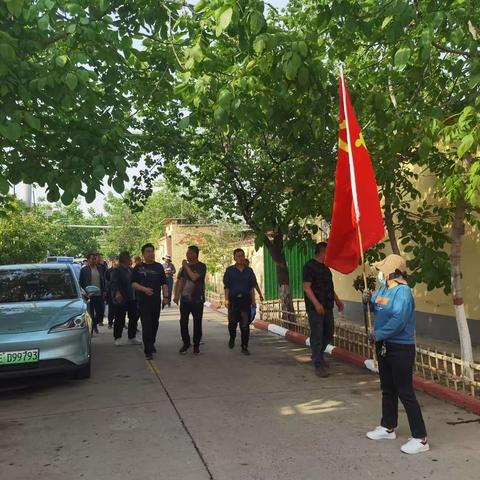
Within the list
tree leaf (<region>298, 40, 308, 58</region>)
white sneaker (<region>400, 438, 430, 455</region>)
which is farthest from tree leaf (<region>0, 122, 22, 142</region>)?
white sneaker (<region>400, 438, 430, 455</region>)

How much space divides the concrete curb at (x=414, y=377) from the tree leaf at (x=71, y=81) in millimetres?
4917

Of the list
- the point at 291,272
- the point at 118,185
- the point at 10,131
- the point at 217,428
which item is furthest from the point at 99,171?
the point at 291,272

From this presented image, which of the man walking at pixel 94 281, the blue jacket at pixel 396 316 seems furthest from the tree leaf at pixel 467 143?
the man walking at pixel 94 281

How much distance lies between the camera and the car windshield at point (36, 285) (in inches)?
304

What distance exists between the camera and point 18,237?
25.1m

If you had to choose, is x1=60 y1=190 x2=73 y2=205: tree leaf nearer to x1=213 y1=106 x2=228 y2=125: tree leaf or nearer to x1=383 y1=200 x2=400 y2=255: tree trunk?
x1=213 y1=106 x2=228 y2=125: tree leaf

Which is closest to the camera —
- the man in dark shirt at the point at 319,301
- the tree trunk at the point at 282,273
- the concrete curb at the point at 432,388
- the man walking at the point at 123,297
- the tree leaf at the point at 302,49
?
the tree leaf at the point at 302,49

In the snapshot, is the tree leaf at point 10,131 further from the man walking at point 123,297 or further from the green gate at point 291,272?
the green gate at point 291,272

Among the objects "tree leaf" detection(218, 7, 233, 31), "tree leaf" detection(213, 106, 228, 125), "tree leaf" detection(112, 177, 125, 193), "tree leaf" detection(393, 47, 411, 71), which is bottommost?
"tree leaf" detection(112, 177, 125, 193)

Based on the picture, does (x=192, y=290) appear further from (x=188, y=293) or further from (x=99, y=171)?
(x=99, y=171)

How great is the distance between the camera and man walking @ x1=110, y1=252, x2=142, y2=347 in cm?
1038

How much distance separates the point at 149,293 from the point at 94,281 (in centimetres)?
381

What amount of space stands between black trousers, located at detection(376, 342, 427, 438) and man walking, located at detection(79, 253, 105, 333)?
8415mm

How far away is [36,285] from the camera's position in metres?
7.95
